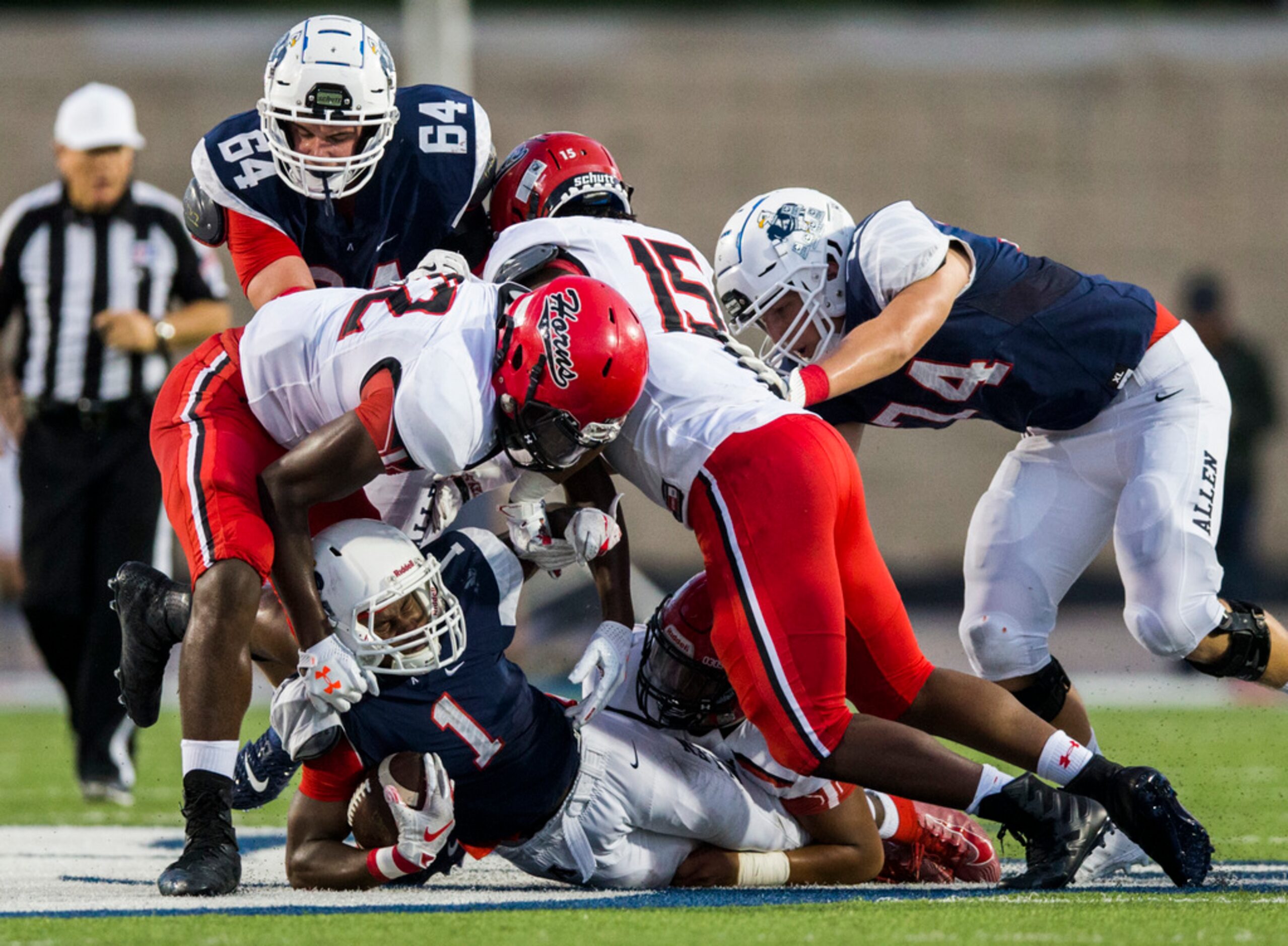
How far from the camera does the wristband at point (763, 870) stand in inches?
155

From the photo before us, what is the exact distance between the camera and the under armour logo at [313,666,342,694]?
11.9ft

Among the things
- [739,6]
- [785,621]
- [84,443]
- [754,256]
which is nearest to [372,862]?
[785,621]

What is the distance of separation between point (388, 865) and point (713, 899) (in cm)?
68

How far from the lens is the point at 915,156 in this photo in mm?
14570

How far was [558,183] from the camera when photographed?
4527 mm

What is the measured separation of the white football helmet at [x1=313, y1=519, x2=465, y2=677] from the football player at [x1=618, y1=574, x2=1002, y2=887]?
0.58 meters

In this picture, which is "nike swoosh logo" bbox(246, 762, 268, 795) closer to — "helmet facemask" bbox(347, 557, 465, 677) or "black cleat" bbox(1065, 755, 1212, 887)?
"helmet facemask" bbox(347, 557, 465, 677)

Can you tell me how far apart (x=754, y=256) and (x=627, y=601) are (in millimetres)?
890

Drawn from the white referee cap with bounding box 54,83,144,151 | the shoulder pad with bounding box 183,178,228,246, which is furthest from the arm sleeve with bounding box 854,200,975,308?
the white referee cap with bounding box 54,83,144,151

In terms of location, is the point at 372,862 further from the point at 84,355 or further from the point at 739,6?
the point at 739,6

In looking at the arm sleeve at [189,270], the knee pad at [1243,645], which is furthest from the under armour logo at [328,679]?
the arm sleeve at [189,270]

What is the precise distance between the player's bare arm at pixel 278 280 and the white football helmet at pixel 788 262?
1.03 meters

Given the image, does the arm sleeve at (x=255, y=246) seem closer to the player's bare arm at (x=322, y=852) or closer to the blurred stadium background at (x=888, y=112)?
the player's bare arm at (x=322, y=852)

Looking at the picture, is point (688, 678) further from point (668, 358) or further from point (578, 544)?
point (668, 358)
